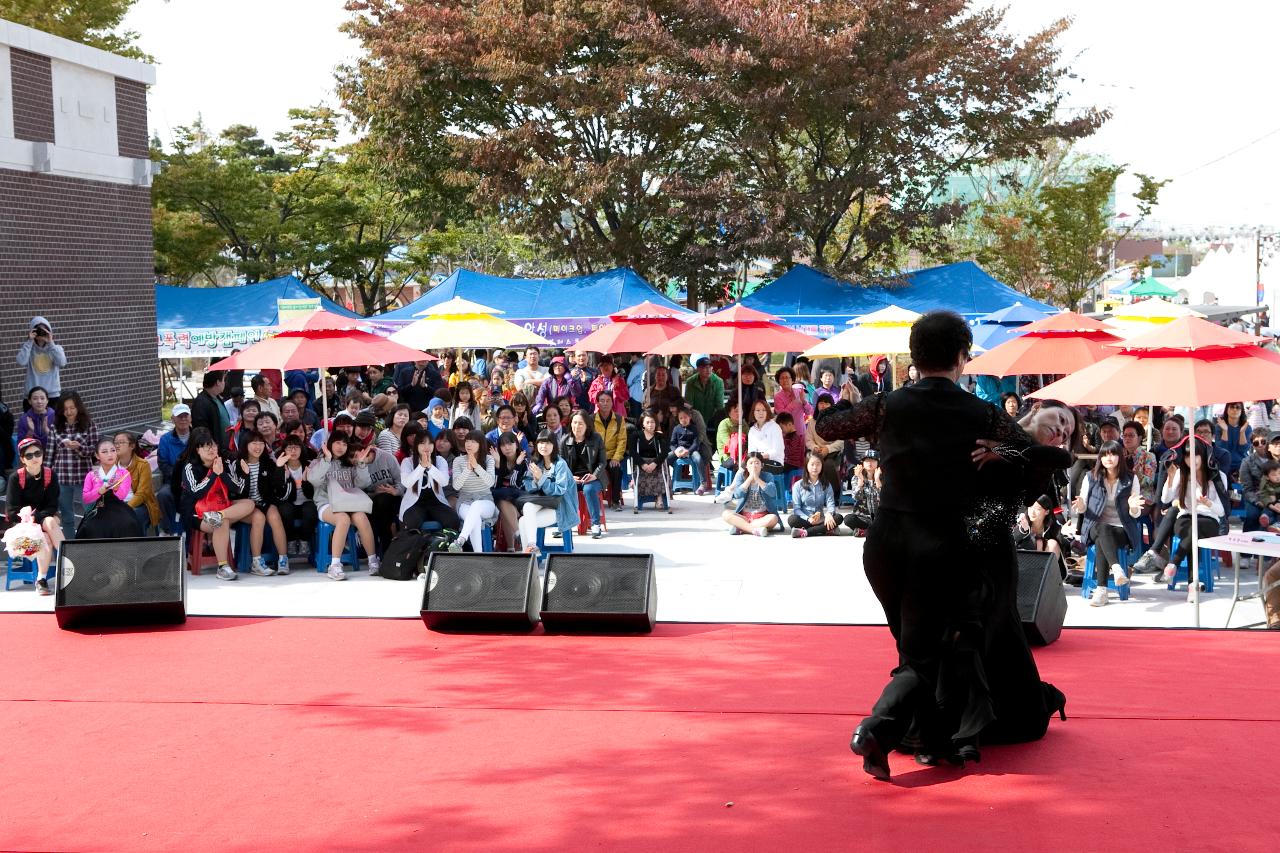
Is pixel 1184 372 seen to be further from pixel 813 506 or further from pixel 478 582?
pixel 813 506

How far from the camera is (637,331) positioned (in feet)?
55.1

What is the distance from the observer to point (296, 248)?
32.4 metres

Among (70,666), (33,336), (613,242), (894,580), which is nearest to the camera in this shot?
(894,580)

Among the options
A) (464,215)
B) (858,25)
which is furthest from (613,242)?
(858,25)

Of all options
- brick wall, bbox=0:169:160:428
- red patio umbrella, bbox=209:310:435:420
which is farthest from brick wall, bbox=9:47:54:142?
red patio umbrella, bbox=209:310:435:420

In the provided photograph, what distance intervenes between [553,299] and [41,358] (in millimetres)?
9701

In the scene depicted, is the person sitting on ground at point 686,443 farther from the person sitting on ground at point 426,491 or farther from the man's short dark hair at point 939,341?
the man's short dark hair at point 939,341

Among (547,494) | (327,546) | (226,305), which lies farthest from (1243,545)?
(226,305)

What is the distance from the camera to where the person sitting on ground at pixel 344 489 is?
11.4 metres

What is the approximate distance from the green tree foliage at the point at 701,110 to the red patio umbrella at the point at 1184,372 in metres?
16.3

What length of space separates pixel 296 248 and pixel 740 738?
28713 mm

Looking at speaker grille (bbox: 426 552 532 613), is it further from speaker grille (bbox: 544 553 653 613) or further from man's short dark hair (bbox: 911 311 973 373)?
man's short dark hair (bbox: 911 311 973 373)

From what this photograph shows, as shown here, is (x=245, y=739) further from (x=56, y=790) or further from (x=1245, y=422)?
(x=1245, y=422)

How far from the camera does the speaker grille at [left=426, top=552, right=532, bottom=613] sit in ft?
25.0
